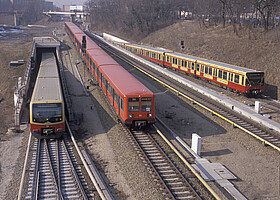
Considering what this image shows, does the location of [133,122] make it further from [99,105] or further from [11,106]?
[11,106]

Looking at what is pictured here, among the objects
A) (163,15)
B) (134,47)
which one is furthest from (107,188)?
(163,15)

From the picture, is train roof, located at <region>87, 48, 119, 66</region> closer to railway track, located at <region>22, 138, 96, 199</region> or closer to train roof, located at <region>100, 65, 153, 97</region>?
train roof, located at <region>100, 65, 153, 97</region>

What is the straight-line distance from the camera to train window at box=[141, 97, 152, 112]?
1859 cm

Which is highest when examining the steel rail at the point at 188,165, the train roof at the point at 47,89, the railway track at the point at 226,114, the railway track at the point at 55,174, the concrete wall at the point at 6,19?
the concrete wall at the point at 6,19

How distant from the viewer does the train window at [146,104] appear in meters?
18.6

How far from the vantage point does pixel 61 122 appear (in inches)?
717

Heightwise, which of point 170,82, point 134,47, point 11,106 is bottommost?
point 11,106

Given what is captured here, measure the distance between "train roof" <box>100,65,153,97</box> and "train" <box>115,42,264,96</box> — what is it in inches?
405

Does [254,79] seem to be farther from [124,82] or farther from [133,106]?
[133,106]

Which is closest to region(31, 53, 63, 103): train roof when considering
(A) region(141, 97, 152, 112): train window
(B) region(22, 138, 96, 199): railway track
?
(B) region(22, 138, 96, 199): railway track

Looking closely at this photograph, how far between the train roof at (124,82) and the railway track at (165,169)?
8.51ft

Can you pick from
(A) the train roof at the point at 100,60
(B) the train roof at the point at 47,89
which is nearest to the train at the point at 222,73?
(A) the train roof at the point at 100,60

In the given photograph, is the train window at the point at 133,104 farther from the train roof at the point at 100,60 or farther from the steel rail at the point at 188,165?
the train roof at the point at 100,60

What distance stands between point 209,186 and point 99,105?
14351 mm
